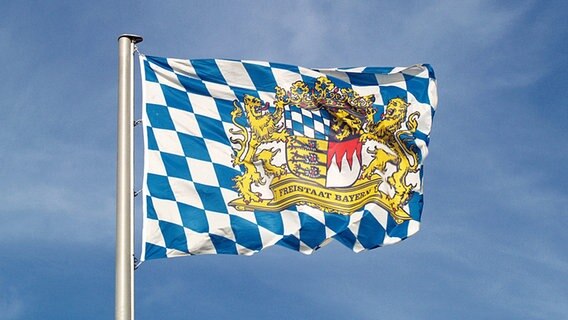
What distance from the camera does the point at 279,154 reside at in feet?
59.9

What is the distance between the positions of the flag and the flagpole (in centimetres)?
60

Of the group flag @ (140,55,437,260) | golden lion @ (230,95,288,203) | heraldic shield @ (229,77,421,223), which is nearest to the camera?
flag @ (140,55,437,260)

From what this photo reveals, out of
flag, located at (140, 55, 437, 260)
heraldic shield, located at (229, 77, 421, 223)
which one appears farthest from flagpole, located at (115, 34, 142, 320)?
heraldic shield, located at (229, 77, 421, 223)

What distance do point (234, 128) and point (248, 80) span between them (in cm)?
104

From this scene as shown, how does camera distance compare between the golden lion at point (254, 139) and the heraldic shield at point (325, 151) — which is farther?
the heraldic shield at point (325, 151)

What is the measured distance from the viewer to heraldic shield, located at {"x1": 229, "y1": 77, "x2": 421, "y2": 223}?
17.8 m

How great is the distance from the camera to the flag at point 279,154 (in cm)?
1645

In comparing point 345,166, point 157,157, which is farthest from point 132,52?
point 345,166

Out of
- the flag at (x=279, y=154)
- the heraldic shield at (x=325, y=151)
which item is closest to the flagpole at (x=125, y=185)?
the flag at (x=279, y=154)

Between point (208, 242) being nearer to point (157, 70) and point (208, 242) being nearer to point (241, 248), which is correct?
point (241, 248)

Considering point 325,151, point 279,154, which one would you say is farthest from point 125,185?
point 325,151

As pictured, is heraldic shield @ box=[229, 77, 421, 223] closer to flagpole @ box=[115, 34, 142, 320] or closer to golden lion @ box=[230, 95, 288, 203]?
golden lion @ box=[230, 95, 288, 203]

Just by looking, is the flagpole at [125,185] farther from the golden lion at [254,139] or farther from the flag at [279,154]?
the golden lion at [254,139]

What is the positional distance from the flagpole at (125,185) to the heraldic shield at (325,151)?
232 centimetres
